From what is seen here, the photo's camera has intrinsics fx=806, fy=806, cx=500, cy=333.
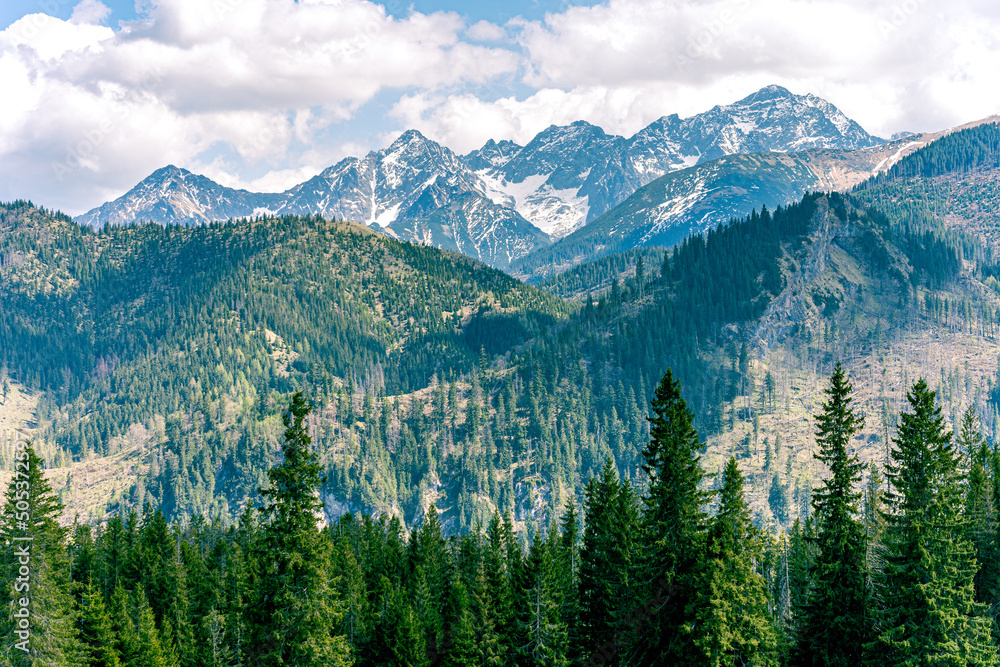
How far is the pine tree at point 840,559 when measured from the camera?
50.6 meters

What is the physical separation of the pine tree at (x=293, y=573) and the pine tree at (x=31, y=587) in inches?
667

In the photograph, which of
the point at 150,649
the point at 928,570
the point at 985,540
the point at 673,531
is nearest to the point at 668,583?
the point at 673,531

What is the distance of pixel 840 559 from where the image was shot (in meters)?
51.1

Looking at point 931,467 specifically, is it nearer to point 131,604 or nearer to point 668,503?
point 668,503

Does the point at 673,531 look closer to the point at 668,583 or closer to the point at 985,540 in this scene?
the point at 668,583

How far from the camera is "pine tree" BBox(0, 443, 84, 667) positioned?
5144 cm

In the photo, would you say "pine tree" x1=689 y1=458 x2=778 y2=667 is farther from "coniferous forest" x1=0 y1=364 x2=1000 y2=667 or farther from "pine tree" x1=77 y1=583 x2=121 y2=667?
"pine tree" x1=77 y1=583 x2=121 y2=667

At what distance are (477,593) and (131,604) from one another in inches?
1670

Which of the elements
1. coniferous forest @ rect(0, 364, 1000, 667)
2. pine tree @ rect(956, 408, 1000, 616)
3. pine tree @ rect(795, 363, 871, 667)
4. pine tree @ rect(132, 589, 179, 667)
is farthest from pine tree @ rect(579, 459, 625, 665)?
pine tree @ rect(132, 589, 179, 667)

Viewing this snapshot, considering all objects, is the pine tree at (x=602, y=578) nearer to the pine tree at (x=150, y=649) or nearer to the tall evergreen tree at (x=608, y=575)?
the tall evergreen tree at (x=608, y=575)

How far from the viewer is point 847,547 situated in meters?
50.6

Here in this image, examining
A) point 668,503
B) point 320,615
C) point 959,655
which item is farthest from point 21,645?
point 959,655

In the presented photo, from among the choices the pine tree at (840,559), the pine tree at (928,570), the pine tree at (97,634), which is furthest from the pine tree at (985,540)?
the pine tree at (97,634)

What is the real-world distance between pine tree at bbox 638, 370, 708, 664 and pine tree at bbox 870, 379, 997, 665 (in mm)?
11997
